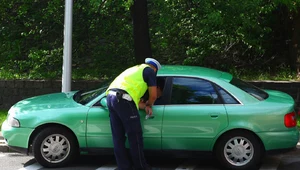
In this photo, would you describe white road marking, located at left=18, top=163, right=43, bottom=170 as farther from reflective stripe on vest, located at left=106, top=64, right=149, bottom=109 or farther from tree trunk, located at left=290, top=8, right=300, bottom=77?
tree trunk, located at left=290, top=8, right=300, bottom=77

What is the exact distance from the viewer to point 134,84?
661 centimetres

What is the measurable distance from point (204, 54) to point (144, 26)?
194cm

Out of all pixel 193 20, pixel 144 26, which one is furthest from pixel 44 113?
pixel 193 20

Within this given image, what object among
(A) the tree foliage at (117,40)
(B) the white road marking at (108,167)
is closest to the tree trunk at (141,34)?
(A) the tree foliage at (117,40)

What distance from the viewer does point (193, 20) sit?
13078 mm

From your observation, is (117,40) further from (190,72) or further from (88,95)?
(190,72)

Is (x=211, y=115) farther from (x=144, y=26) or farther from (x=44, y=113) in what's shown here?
(x=144, y=26)

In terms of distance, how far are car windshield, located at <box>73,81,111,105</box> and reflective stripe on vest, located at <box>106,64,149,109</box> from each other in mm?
905

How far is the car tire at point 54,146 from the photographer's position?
286 inches

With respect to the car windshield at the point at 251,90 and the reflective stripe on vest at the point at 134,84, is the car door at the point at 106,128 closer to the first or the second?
the reflective stripe on vest at the point at 134,84

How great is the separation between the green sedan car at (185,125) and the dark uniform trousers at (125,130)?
47 cm

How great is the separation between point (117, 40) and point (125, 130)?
7663mm

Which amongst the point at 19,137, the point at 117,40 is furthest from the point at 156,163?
the point at 117,40

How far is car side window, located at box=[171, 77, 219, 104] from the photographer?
23.7 ft
